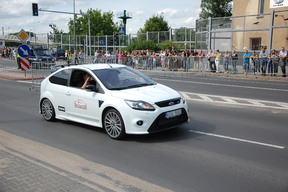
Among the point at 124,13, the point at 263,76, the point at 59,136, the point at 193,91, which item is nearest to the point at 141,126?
the point at 59,136

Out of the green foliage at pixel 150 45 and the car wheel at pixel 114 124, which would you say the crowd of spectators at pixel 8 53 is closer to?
the green foliage at pixel 150 45

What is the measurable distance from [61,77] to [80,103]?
1.20m

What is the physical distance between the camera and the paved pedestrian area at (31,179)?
4.49 m

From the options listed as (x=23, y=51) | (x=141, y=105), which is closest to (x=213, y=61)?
(x=23, y=51)

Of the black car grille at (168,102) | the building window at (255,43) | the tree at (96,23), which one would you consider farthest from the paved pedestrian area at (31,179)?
the tree at (96,23)

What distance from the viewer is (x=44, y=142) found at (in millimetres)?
6930

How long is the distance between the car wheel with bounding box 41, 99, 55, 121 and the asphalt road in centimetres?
19

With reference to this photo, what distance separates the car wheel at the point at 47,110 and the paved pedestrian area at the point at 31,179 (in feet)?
10.3

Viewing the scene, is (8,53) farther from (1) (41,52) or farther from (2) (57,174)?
(2) (57,174)

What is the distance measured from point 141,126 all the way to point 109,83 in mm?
1414

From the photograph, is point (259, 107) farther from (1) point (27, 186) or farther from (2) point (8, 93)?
(2) point (8, 93)

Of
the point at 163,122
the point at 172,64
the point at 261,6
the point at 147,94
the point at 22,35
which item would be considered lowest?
the point at 163,122

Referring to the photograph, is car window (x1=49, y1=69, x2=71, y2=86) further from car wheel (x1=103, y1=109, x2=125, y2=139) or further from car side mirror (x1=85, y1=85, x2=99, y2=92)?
car wheel (x1=103, y1=109, x2=125, y2=139)

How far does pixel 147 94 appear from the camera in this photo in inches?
267
